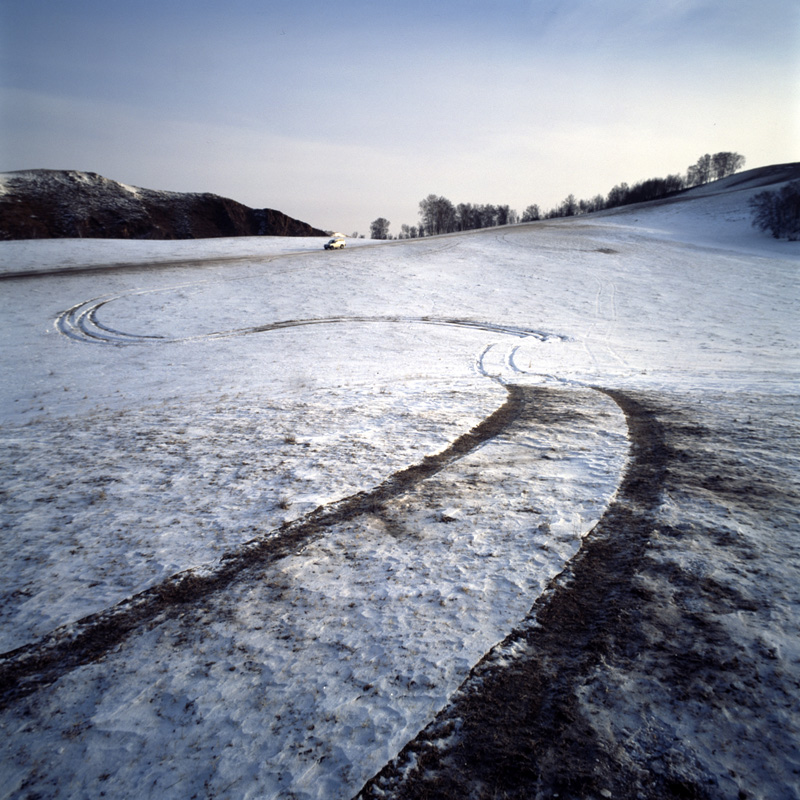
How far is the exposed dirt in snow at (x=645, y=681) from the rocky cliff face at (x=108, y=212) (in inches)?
2291

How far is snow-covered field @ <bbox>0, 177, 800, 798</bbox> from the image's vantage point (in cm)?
269

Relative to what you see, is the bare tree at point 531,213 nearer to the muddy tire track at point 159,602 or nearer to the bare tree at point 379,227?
the bare tree at point 379,227

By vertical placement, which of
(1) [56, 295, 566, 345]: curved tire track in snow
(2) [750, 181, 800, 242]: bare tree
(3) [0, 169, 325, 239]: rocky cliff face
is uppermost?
(3) [0, 169, 325, 239]: rocky cliff face

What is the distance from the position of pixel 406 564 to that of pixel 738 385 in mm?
9754

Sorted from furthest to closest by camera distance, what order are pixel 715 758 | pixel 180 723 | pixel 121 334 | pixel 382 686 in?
pixel 121 334 < pixel 382 686 < pixel 180 723 < pixel 715 758

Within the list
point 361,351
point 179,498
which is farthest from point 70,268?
point 179,498

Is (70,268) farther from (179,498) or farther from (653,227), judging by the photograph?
(653,227)

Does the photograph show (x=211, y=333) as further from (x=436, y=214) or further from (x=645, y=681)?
(x=436, y=214)

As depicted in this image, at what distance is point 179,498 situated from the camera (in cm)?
522

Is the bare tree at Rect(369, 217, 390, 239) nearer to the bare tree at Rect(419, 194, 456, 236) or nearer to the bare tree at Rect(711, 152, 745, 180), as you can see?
the bare tree at Rect(419, 194, 456, 236)

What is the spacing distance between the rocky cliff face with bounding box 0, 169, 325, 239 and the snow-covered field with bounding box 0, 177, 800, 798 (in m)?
42.9

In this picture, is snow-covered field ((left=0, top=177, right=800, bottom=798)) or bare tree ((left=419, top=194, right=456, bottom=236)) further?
bare tree ((left=419, top=194, right=456, bottom=236))

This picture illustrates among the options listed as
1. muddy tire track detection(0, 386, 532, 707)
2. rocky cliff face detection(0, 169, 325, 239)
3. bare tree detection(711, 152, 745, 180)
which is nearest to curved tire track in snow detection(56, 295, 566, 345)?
muddy tire track detection(0, 386, 532, 707)

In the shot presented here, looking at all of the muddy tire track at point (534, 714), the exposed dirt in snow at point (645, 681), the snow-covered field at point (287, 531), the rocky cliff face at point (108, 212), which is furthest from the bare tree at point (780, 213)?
the rocky cliff face at point (108, 212)
